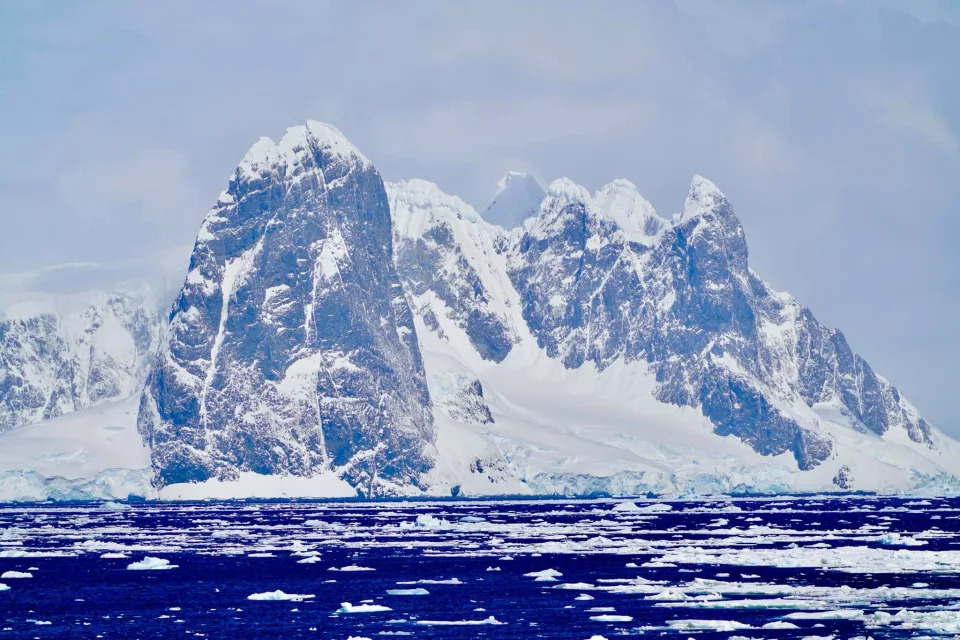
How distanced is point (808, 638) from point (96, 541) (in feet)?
344

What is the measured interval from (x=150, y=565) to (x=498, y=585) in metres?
35.6

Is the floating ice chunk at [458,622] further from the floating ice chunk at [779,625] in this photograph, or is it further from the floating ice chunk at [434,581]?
the floating ice chunk at [434,581]

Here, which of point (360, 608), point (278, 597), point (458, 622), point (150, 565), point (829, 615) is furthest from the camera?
point (150, 565)

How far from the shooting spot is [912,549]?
14775 centimetres

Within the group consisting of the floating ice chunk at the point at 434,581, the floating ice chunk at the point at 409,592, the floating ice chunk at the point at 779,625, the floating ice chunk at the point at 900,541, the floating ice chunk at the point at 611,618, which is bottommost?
the floating ice chunk at the point at 779,625

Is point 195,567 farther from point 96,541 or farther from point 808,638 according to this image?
point 808,638

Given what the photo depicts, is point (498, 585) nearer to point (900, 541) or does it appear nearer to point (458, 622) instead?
point (458, 622)

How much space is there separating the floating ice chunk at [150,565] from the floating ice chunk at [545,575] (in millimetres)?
33655

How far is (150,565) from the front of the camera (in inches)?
5482

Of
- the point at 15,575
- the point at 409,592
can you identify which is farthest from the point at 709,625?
the point at 15,575

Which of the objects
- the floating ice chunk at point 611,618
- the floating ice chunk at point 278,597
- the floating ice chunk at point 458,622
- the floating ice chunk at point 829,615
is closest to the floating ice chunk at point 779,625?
the floating ice chunk at point 829,615

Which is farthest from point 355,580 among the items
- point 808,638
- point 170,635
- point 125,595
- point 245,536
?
point 245,536

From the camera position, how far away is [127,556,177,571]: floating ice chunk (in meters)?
138

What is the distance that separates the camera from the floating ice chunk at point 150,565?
138375 millimetres
